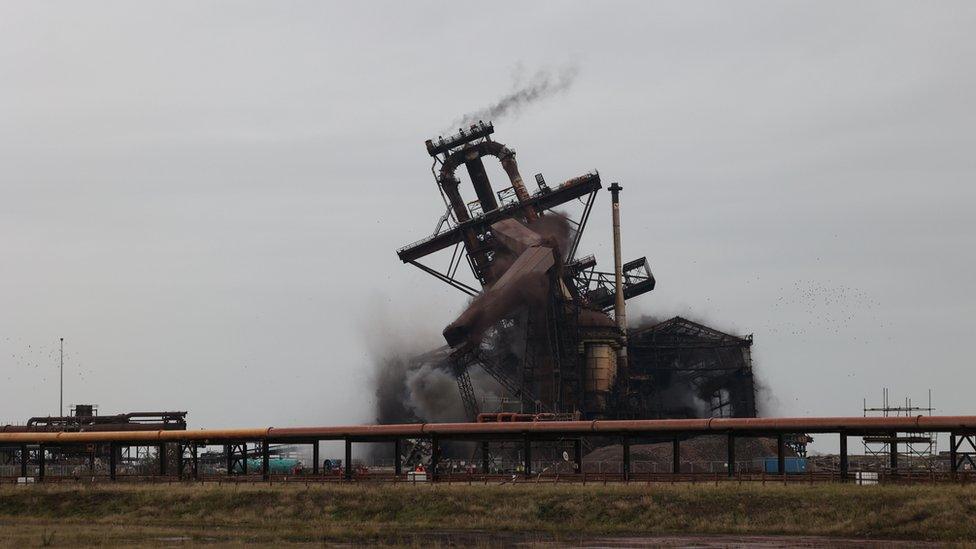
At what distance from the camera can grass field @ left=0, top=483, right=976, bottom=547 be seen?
201ft

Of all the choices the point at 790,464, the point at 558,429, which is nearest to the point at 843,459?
the point at 558,429

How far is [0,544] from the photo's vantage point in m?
60.2

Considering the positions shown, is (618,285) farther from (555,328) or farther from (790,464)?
(790,464)

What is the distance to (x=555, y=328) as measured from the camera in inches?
4978

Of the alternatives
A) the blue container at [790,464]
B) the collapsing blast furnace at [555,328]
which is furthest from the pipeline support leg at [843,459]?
the collapsing blast furnace at [555,328]

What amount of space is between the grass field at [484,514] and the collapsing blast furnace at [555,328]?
44.5 metres

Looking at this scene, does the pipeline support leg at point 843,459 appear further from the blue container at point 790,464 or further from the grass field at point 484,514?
the blue container at point 790,464

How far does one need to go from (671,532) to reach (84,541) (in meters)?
27.3

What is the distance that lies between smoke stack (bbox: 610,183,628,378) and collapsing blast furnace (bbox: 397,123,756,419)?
104 millimetres

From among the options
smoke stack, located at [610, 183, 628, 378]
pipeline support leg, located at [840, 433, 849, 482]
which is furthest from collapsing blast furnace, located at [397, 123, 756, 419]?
pipeline support leg, located at [840, 433, 849, 482]

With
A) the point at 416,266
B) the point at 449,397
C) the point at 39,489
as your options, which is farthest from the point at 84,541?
the point at 449,397

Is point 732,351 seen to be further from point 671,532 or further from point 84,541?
point 84,541

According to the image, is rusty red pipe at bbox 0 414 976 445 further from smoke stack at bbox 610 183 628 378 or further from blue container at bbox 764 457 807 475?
smoke stack at bbox 610 183 628 378

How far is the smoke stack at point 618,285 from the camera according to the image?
134625 mm
